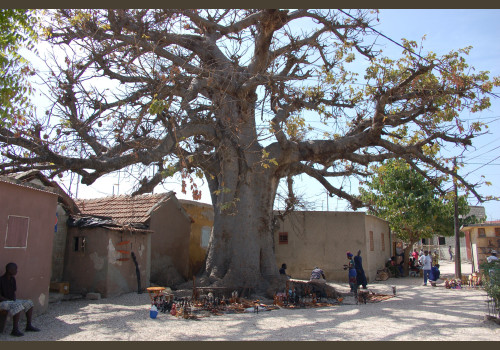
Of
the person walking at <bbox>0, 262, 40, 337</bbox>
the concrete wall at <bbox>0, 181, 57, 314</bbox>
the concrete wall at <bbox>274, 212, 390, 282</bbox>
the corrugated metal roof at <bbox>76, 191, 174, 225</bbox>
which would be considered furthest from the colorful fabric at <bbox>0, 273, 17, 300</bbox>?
the concrete wall at <bbox>274, 212, 390, 282</bbox>

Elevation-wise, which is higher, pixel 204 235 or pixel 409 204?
pixel 409 204

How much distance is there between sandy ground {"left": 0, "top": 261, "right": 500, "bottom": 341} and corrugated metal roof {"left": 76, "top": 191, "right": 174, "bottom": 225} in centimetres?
456

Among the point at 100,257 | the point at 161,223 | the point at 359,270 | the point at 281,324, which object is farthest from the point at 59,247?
the point at 359,270

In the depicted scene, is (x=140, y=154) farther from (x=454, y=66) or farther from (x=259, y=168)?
(x=454, y=66)

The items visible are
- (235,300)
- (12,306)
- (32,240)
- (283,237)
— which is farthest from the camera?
(283,237)

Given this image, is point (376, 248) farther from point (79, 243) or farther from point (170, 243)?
point (79, 243)

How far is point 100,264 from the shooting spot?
38.3 feet

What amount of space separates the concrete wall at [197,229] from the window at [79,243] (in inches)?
203

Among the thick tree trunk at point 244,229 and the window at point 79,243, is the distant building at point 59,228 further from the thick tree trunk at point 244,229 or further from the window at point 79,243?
the thick tree trunk at point 244,229

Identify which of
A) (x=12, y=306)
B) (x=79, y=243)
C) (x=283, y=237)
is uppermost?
(x=283, y=237)

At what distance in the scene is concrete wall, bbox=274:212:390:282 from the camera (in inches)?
714

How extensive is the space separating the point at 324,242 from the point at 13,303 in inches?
545

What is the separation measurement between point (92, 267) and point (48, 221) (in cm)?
332

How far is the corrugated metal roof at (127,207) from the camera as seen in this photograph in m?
14.7
